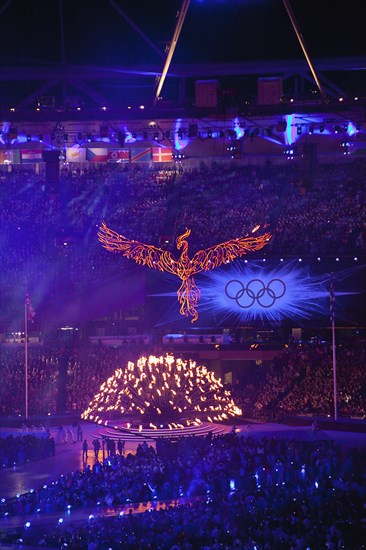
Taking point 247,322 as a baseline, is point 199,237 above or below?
above

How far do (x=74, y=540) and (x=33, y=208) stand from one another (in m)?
31.6

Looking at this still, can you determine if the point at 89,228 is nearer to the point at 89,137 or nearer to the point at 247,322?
the point at 247,322

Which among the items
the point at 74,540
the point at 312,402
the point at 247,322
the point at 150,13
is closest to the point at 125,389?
the point at 312,402

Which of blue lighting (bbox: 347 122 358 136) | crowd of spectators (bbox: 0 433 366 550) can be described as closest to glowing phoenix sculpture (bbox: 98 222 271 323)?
blue lighting (bbox: 347 122 358 136)

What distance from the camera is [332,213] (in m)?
43.5

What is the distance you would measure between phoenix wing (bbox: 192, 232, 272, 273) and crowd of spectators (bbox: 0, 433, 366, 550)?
1508 cm

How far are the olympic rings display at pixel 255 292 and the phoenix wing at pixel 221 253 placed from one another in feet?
3.56

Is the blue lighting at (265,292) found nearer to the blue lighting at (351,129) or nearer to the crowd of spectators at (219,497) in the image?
the blue lighting at (351,129)

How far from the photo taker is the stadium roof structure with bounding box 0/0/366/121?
1048 inches

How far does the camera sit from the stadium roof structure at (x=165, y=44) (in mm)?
26625

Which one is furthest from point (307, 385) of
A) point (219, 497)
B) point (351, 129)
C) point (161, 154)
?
point (219, 497)

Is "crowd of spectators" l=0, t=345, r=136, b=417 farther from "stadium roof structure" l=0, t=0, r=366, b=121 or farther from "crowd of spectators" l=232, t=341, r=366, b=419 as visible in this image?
"stadium roof structure" l=0, t=0, r=366, b=121

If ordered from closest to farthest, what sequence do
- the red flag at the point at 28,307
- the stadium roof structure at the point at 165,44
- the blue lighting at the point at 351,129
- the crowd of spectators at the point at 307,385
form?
1. the stadium roof structure at the point at 165,44
2. the blue lighting at the point at 351,129
3. the crowd of spectators at the point at 307,385
4. the red flag at the point at 28,307

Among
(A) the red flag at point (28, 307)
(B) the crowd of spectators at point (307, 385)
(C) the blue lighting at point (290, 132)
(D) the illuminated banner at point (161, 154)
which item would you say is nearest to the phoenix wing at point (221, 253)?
(D) the illuminated banner at point (161, 154)
